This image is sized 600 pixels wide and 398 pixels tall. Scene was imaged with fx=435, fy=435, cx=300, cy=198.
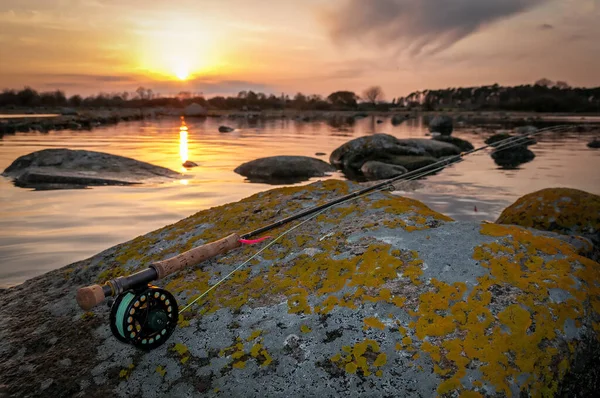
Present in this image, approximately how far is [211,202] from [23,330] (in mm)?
7778

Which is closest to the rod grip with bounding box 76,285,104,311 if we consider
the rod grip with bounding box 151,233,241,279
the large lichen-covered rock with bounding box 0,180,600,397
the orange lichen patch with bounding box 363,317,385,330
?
the rod grip with bounding box 151,233,241,279

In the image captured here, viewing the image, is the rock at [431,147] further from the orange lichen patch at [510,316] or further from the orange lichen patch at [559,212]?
the orange lichen patch at [510,316]

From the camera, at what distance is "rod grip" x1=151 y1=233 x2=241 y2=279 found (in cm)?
306

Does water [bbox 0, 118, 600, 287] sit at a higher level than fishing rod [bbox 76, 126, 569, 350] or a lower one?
lower

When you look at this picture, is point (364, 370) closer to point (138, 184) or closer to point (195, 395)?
point (195, 395)

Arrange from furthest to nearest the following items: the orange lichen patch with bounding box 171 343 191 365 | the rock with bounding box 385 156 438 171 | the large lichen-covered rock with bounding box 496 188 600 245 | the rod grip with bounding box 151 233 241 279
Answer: the rock with bounding box 385 156 438 171 → the large lichen-covered rock with bounding box 496 188 600 245 → the rod grip with bounding box 151 233 241 279 → the orange lichen patch with bounding box 171 343 191 365

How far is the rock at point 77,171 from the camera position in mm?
12414

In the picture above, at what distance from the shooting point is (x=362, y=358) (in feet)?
8.42

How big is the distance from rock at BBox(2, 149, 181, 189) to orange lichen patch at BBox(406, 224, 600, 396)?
11.6 metres

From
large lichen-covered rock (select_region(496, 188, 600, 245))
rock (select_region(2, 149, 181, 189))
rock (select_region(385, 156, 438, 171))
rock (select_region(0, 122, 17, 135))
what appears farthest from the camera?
→ rock (select_region(0, 122, 17, 135))

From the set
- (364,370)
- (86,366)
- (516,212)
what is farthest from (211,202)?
(364,370)

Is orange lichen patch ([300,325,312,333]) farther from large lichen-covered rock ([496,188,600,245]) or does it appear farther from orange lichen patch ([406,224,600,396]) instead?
large lichen-covered rock ([496,188,600,245])

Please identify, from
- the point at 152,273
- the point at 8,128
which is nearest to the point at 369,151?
the point at 152,273

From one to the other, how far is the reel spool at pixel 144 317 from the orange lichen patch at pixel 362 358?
1.12m
